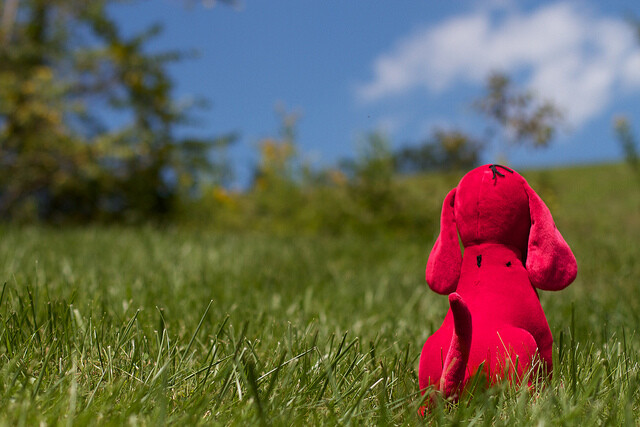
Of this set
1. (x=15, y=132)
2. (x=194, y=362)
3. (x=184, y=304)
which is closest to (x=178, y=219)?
(x=15, y=132)

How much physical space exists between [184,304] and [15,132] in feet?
25.6

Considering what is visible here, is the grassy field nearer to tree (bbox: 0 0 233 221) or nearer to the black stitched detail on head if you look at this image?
the black stitched detail on head

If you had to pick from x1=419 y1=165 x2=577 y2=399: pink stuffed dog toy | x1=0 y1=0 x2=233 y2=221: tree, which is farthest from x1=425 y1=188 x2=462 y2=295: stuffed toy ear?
x1=0 y1=0 x2=233 y2=221: tree

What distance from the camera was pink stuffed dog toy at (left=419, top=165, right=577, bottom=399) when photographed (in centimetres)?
124

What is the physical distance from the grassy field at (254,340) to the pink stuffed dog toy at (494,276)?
0.08 meters

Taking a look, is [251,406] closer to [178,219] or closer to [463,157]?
[178,219]

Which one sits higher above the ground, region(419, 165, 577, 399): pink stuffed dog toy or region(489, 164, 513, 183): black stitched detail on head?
region(489, 164, 513, 183): black stitched detail on head

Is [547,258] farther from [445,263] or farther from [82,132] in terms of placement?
[82,132]

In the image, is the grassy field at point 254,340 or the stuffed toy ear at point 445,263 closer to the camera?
the grassy field at point 254,340

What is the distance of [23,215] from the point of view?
841 centimetres

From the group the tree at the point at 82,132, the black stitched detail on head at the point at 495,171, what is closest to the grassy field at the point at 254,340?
the black stitched detail on head at the point at 495,171

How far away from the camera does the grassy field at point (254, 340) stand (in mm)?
1154

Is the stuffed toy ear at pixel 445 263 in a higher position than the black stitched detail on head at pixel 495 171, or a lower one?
lower

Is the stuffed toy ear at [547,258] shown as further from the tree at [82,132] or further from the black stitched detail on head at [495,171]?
the tree at [82,132]
